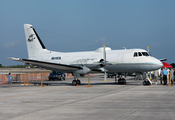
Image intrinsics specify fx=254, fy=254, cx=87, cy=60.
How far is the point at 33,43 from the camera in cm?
3425

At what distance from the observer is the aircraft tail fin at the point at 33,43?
3393 centimetres

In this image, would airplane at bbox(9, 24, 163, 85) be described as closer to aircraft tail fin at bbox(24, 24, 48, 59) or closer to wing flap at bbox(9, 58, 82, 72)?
wing flap at bbox(9, 58, 82, 72)

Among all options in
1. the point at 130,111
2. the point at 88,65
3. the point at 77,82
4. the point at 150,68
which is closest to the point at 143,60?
the point at 150,68

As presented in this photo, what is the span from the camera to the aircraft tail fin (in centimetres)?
3393

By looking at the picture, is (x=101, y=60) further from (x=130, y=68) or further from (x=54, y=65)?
(x=54, y=65)

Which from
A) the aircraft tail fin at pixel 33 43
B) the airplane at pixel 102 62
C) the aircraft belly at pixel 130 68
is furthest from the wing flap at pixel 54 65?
the aircraft tail fin at pixel 33 43

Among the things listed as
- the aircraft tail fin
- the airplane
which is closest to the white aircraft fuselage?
the airplane

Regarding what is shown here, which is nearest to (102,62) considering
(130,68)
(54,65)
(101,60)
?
(101,60)

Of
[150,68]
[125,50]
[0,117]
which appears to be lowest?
[0,117]

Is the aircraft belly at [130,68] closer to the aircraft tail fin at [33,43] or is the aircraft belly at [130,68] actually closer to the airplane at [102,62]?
the airplane at [102,62]

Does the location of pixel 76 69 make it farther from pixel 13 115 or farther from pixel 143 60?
pixel 13 115

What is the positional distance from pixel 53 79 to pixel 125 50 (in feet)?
68.2

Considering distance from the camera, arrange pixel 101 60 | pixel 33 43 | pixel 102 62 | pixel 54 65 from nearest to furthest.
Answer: pixel 102 62
pixel 101 60
pixel 54 65
pixel 33 43

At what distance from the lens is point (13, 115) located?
33.7ft
